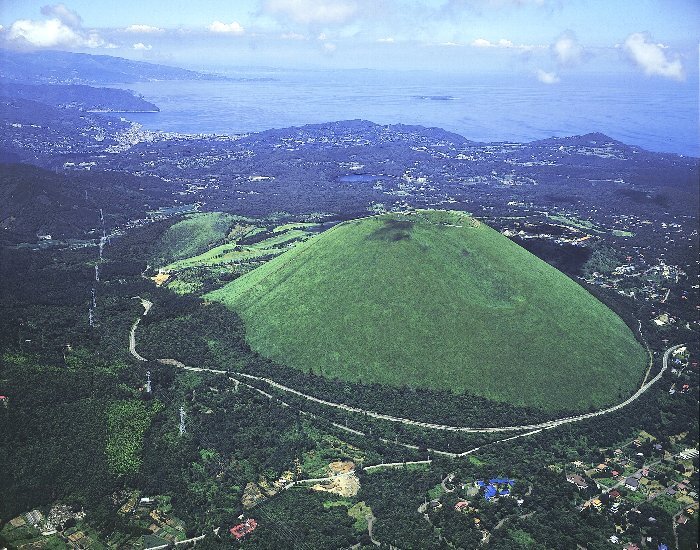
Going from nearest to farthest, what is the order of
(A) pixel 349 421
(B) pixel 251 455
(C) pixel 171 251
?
1. (B) pixel 251 455
2. (A) pixel 349 421
3. (C) pixel 171 251

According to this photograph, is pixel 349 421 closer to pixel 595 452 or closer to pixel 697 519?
pixel 595 452

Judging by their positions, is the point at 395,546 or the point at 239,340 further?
the point at 239,340

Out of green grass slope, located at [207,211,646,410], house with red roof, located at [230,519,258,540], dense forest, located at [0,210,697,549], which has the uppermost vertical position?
green grass slope, located at [207,211,646,410]

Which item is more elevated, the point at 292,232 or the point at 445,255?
the point at 445,255

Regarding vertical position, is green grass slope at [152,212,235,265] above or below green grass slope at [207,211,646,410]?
below

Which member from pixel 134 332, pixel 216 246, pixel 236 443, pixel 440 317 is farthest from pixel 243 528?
pixel 216 246

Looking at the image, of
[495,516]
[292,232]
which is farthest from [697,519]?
[292,232]

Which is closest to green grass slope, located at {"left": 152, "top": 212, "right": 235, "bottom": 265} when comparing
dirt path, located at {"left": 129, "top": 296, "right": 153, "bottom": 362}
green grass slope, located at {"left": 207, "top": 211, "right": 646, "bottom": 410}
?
dirt path, located at {"left": 129, "top": 296, "right": 153, "bottom": 362}

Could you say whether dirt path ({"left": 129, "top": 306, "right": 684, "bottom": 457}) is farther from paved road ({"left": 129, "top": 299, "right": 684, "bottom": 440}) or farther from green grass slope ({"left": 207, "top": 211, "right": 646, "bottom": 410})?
green grass slope ({"left": 207, "top": 211, "right": 646, "bottom": 410})

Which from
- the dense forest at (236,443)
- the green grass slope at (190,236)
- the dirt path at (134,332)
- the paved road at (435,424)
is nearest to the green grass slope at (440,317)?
the paved road at (435,424)
